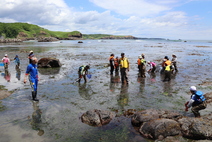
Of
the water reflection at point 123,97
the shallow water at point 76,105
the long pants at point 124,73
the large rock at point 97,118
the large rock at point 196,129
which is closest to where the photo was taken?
the large rock at point 196,129

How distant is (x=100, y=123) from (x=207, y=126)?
14.0 ft

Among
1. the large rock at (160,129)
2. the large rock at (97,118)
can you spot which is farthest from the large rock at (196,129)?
the large rock at (97,118)

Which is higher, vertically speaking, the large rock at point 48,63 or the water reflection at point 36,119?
the large rock at point 48,63

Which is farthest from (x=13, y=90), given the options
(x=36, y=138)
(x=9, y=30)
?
(x=9, y=30)

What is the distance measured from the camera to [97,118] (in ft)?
24.0

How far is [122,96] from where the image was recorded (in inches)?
427

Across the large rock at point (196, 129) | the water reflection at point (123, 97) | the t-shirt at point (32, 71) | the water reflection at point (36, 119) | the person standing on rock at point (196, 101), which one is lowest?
the water reflection at point (36, 119)

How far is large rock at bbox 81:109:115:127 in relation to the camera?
7246mm

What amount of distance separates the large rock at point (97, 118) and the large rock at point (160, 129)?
66.0 inches

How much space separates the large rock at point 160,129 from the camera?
6168mm

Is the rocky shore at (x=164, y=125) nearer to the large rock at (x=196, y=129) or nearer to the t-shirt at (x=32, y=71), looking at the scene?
the large rock at (x=196, y=129)

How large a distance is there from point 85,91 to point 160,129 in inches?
262

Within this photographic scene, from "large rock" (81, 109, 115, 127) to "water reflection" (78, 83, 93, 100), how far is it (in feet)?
9.58

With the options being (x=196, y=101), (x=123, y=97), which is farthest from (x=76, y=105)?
(x=196, y=101)
